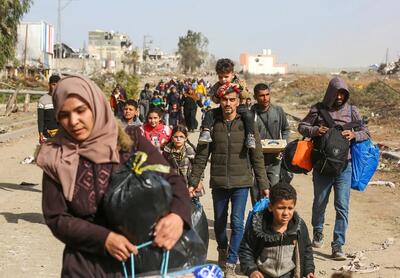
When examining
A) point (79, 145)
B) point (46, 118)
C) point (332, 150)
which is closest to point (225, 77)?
point (332, 150)

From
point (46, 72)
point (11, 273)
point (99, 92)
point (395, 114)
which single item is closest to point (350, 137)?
point (11, 273)

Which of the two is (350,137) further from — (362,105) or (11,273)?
(362,105)

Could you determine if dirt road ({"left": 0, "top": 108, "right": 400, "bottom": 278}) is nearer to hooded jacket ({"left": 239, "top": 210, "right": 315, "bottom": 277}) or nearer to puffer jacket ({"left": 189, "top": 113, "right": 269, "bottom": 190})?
puffer jacket ({"left": 189, "top": 113, "right": 269, "bottom": 190})

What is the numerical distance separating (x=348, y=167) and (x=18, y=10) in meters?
25.2

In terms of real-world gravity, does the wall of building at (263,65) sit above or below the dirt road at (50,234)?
above

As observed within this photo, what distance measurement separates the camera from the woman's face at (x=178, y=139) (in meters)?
6.70

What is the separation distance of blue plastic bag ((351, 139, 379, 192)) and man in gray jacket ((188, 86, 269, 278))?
4.25 feet

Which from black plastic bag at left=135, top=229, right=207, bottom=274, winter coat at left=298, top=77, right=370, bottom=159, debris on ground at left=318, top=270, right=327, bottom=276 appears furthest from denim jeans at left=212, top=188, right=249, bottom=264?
black plastic bag at left=135, top=229, right=207, bottom=274

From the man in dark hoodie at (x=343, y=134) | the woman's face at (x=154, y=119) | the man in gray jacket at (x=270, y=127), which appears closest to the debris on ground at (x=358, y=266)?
the man in dark hoodie at (x=343, y=134)

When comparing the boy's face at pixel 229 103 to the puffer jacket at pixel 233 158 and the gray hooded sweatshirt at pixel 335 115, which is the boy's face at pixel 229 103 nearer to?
the puffer jacket at pixel 233 158

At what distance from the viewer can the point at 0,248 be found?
677cm

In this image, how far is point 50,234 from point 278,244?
3.99 meters

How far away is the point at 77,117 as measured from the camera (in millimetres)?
2396

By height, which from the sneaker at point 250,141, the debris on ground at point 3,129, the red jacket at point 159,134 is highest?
the sneaker at point 250,141
